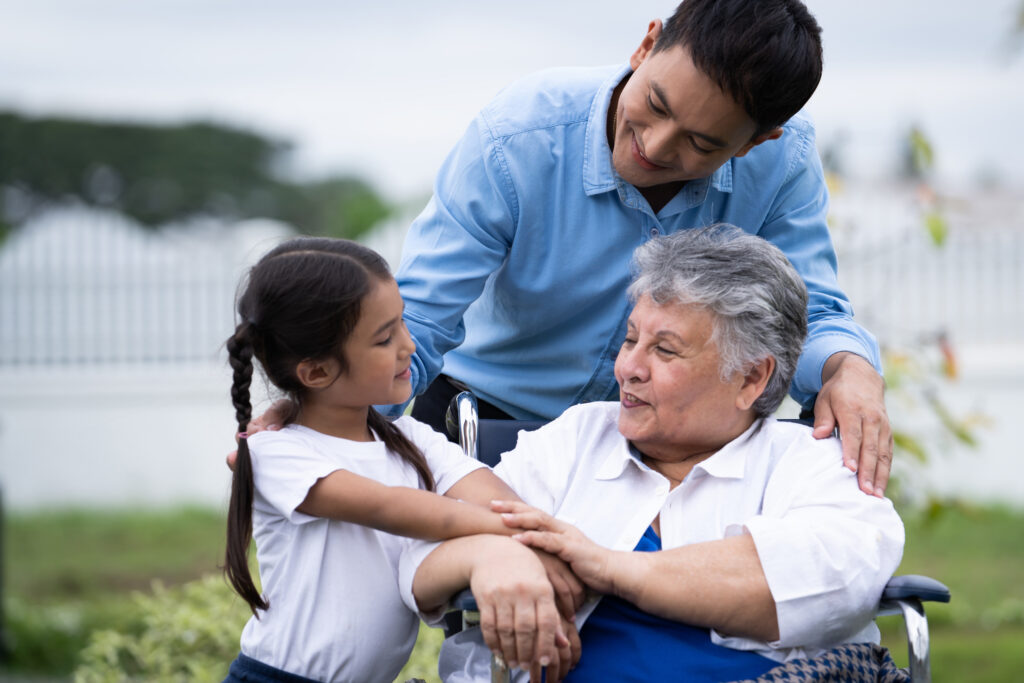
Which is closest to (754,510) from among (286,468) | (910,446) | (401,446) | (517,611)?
(517,611)

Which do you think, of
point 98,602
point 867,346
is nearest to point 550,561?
point 867,346

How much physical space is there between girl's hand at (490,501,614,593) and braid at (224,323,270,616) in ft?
1.61

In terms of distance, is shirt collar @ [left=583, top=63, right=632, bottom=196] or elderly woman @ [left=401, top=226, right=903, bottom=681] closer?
elderly woman @ [left=401, top=226, right=903, bottom=681]

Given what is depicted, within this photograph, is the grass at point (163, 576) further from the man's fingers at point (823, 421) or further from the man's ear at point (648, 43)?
the man's ear at point (648, 43)

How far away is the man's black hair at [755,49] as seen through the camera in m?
2.27

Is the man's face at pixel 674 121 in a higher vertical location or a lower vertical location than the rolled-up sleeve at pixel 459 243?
higher

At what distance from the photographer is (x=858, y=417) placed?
8.14ft

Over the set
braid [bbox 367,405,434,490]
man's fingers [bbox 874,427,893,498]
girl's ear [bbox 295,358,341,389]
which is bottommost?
braid [bbox 367,405,434,490]

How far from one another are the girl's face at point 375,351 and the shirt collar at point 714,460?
1.73 feet

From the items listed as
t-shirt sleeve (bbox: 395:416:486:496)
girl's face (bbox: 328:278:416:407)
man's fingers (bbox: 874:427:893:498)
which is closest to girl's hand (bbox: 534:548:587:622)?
t-shirt sleeve (bbox: 395:416:486:496)

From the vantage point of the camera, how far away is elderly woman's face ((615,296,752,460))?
2.43 meters

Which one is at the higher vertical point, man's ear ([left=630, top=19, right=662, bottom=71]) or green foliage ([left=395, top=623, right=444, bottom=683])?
man's ear ([left=630, top=19, right=662, bottom=71])

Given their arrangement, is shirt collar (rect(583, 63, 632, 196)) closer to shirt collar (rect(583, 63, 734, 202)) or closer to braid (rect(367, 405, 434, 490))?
shirt collar (rect(583, 63, 734, 202))

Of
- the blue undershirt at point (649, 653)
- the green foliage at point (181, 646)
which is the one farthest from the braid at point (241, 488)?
the green foliage at point (181, 646)
